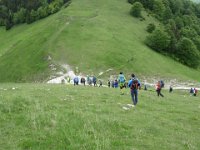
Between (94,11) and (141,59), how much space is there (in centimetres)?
4158

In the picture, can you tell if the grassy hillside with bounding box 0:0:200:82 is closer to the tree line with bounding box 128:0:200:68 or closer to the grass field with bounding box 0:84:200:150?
the tree line with bounding box 128:0:200:68

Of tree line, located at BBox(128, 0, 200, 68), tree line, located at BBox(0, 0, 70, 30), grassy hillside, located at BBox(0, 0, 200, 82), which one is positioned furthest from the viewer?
tree line, located at BBox(0, 0, 70, 30)

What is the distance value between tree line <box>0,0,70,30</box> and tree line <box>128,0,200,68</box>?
A: 110ft

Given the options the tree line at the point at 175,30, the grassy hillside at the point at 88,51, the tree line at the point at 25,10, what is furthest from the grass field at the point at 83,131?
the tree line at the point at 25,10

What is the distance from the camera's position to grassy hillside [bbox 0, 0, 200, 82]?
80.9m

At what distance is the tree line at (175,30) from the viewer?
107312 millimetres

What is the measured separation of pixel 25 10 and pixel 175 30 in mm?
68465

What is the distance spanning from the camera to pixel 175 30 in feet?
419

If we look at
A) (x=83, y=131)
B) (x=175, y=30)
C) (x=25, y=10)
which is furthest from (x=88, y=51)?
(x=25, y=10)

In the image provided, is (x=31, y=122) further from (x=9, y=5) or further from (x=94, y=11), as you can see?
(x=9, y=5)

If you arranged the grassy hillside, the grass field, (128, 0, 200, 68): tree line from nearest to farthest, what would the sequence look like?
the grass field, the grassy hillside, (128, 0, 200, 68): tree line

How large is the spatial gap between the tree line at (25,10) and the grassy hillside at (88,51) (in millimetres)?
20049

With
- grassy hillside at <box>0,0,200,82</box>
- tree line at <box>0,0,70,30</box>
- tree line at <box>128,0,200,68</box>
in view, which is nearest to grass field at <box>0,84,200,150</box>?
grassy hillside at <box>0,0,200,82</box>

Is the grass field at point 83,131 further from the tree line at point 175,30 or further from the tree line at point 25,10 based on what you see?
A: the tree line at point 25,10
